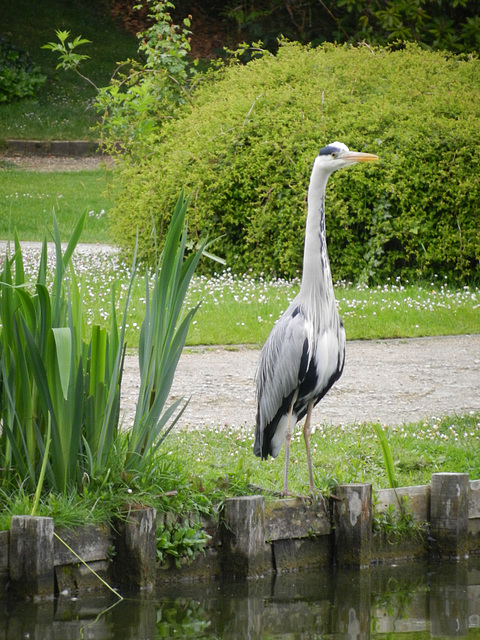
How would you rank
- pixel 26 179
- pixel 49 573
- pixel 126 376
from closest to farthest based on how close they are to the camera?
1. pixel 49 573
2. pixel 126 376
3. pixel 26 179

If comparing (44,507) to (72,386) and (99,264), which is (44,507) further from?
(99,264)

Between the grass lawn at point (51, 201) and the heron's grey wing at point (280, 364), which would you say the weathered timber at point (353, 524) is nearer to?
the heron's grey wing at point (280, 364)

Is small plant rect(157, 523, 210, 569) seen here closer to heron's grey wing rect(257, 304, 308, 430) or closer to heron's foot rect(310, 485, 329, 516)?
heron's foot rect(310, 485, 329, 516)

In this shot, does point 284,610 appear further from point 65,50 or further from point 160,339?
point 65,50

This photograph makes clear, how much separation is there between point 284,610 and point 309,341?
1268mm

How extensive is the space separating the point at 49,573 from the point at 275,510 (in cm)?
114

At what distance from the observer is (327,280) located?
4758 mm

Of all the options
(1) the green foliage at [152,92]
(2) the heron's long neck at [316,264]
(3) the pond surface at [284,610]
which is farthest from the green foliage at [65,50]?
(3) the pond surface at [284,610]

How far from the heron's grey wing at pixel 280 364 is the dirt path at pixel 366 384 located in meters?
1.42

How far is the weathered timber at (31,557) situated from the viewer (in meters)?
4.05

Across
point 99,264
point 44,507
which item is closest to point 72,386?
point 44,507

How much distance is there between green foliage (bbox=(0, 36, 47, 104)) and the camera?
998 inches

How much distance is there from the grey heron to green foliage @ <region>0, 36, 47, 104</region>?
2187 centimetres

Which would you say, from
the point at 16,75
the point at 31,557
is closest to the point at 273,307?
the point at 31,557
